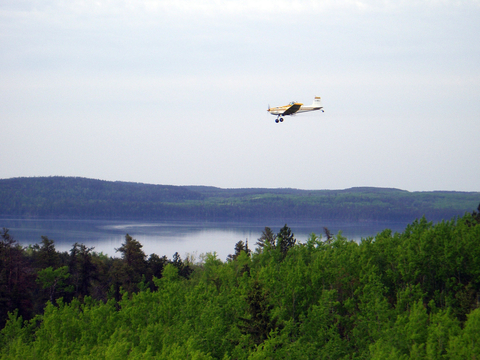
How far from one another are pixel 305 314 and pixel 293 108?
20.0 m

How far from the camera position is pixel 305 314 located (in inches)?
1769

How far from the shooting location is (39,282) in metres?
60.0

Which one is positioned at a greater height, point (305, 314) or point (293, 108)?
point (293, 108)

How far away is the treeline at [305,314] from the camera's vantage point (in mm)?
33562

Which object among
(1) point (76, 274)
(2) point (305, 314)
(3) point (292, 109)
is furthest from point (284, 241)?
(1) point (76, 274)

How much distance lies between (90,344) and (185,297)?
349 inches

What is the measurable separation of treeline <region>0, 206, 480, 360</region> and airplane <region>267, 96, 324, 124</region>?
14.9m

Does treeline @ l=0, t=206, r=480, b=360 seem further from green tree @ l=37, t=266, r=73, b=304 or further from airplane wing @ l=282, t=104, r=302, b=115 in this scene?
airplane wing @ l=282, t=104, r=302, b=115

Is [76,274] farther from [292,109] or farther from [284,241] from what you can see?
[292,109]

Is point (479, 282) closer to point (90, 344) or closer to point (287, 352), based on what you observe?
point (287, 352)

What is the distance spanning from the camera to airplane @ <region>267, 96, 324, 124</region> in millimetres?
50406

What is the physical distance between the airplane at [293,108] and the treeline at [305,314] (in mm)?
14870

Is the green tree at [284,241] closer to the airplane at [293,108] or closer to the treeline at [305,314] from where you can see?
the treeline at [305,314]

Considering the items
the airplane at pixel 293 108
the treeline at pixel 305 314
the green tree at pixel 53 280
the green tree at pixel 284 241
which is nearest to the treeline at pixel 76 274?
the green tree at pixel 53 280
